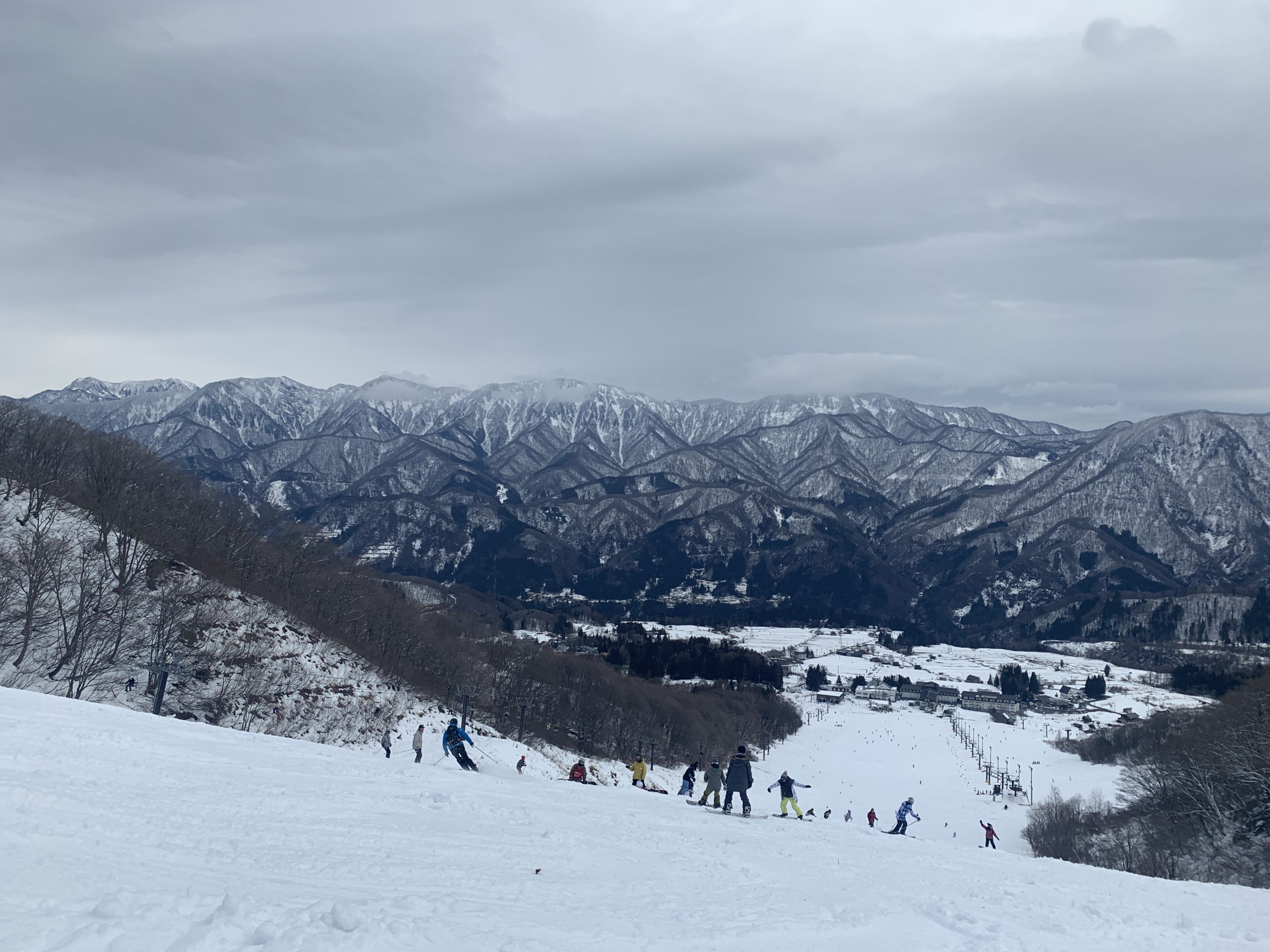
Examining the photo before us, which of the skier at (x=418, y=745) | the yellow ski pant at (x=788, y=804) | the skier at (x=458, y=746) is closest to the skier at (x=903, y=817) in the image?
the yellow ski pant at (x=788, y=804)

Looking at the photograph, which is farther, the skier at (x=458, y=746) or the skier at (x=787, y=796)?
the skier at (x=458, y=746)

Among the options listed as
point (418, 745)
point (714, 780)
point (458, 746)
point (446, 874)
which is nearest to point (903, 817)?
point (714, 780)

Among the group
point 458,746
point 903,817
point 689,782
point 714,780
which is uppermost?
point 714,780

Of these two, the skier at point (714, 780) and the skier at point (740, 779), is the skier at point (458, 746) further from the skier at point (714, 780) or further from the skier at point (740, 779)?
the skier at point (740, 779)

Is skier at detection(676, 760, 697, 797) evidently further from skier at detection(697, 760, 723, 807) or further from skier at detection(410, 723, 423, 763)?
skier at detection(410, 723, 423, 763)

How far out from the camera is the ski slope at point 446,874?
9.64 metres

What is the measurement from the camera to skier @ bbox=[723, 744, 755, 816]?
73.6ft

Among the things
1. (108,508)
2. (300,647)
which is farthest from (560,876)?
(108,508)

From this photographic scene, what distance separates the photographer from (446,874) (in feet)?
41.5

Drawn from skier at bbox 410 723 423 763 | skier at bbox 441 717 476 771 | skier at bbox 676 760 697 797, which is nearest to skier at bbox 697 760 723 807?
skier at bbox 676 760 697 797

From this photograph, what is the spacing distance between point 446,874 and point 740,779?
11.6m

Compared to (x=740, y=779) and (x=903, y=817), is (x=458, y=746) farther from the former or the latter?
(x=903, y=817)

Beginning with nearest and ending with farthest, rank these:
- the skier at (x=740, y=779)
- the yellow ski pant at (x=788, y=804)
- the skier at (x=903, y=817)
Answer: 1. the skier at (x=740, y=779)
2. the yellow ski pant at (x=788, y=804)
3. the skier at (x=903, y=817)

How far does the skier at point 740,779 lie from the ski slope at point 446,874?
1.02 metres
